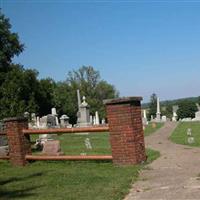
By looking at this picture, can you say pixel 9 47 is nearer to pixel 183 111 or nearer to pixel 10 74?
pixel 10 74

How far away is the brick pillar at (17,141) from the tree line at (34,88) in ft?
100

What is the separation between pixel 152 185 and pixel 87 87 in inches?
3346

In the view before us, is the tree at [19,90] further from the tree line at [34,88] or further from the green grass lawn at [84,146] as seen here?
the green grass lawn at [84,146]

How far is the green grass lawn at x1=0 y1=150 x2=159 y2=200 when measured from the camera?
7859mm

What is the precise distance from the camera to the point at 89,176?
31.4 feet

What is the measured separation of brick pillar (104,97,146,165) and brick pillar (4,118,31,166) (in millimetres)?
2792

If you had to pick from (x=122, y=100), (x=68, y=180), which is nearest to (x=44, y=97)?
(x=122, y=100)

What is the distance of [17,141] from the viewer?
1245 centimetres

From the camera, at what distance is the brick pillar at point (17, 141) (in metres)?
12.5

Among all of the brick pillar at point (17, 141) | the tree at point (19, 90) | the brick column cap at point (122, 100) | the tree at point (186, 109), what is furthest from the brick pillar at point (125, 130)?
the tree at point (186, 109)

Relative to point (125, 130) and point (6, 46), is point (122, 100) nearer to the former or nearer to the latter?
point (125, 130)

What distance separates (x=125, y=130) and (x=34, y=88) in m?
56.9

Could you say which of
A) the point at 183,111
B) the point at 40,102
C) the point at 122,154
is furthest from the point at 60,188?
the point at 183,111

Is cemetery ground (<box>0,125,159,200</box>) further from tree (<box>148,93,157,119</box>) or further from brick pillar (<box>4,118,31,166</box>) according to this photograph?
tree (<box>148,93,157,119</box>)
